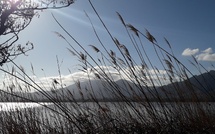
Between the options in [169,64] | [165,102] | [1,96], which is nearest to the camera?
[165,102]

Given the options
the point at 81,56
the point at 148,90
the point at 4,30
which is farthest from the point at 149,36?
the point at 4,30

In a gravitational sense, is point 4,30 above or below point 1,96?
above

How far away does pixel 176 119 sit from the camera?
344 cm

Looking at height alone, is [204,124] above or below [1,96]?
below

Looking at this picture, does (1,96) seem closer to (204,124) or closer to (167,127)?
(167,127)

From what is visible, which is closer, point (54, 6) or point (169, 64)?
point (169, 64)

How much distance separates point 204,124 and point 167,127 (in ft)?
1.72

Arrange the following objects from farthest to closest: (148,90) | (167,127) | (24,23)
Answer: (24,23)
(148,90)
(167,127)

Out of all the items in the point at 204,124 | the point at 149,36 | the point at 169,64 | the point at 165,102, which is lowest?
the point at 204,124

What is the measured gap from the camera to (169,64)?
4.07m

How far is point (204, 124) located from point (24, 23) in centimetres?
619

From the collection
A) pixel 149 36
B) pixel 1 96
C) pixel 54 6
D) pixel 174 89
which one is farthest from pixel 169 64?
pixel 54 6

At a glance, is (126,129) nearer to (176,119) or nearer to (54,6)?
(176,119)

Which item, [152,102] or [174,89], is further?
[174,89]
